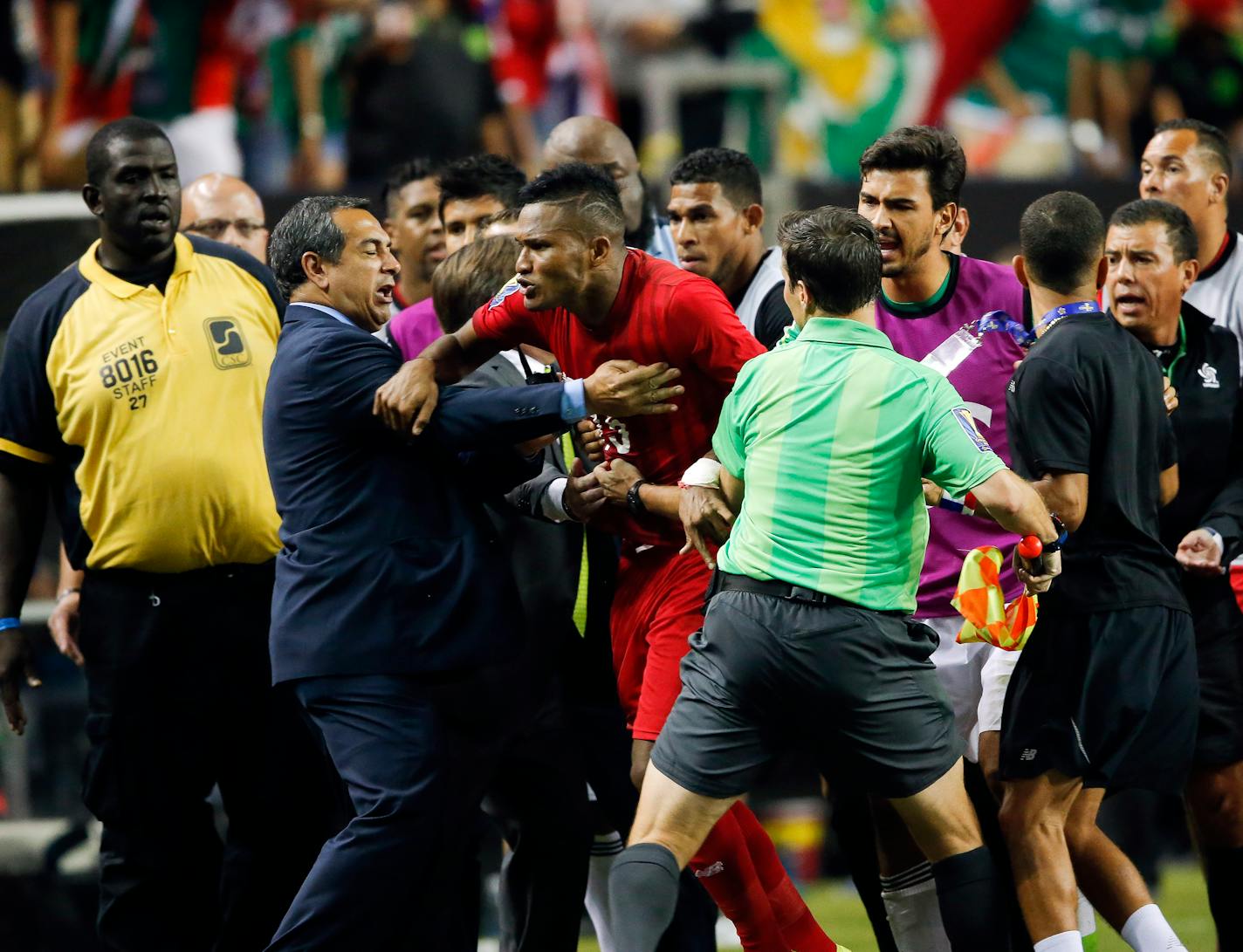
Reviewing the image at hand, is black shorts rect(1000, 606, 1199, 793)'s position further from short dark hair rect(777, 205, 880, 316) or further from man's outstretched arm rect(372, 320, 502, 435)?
man's outstretched arm rect(372, 320, 502, 435)

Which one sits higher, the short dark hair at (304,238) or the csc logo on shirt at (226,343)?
the short dark hair at (304,238)

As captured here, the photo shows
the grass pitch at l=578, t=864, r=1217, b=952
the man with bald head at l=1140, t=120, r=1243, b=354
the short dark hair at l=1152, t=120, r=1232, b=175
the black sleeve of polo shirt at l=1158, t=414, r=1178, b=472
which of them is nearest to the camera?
the black sleeve of polo shirt at l=1158, t=414, r=1178, b=472

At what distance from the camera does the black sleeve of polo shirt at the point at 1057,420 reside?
16.1 feet

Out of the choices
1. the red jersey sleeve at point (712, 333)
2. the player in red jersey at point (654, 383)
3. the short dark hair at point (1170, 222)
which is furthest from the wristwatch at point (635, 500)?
the short dark hair at point (1170, 222)

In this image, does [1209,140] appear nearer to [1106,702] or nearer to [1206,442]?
[1206,442]

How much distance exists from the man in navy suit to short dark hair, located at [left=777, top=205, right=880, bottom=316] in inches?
18.3

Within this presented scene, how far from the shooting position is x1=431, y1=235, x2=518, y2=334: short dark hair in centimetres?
564

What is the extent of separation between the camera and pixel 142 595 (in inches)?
226

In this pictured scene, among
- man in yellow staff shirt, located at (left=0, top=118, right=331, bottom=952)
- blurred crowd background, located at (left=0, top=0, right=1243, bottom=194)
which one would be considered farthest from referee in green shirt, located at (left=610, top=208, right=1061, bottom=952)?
→ blurred crowd background, located at (left=0, top=0, right=1243, bottom=194)

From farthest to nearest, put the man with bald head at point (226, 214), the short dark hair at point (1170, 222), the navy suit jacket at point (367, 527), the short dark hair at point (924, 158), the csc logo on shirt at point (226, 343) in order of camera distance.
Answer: the man with bald head at point (226, 214), the csc logo on shirt at point (226, 343), the short dark hair at point (1170, 222), the short dark hair at point (924, 158), the navy suit jacket at point (367, 527)

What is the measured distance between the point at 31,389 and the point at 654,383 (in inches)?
83.6

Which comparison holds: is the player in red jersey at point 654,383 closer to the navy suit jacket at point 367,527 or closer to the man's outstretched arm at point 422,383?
the man's outstretched arm at point 422,383

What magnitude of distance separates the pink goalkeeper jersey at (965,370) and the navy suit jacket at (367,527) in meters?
1.24

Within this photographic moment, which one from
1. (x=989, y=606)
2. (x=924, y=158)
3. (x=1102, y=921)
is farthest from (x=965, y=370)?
(x=1102, y=921)
